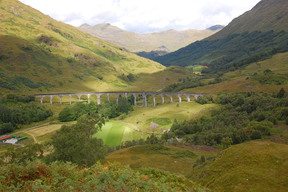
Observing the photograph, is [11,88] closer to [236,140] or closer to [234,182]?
[236,140]

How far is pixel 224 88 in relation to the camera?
16500 centimetres

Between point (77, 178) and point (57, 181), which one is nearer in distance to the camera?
point (57, 181)

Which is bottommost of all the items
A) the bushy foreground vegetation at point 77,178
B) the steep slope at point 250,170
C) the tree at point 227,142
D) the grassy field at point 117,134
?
the grassy field at point 117,134

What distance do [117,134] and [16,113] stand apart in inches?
2685

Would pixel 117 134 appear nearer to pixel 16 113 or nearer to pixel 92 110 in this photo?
pixel 92 110

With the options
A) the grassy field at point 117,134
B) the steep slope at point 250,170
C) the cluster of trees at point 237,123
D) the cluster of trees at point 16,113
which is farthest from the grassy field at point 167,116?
the steep slope at point 250,170

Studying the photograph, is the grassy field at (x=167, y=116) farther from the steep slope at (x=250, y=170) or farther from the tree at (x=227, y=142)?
the steep slope at (x=250, y=170)

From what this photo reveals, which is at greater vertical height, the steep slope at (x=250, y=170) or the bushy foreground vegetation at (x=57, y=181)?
the bushy foreground vegetation at (x=57, y=181)

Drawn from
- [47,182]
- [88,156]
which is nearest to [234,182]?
[47,182]

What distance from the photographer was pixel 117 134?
348 ft

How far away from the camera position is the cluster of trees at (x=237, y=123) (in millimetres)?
63375

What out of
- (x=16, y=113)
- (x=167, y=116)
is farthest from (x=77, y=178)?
(x=16, y=113)

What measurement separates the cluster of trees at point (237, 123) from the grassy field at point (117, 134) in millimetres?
18219

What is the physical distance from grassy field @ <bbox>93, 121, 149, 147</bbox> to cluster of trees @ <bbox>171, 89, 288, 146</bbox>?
1822cm
